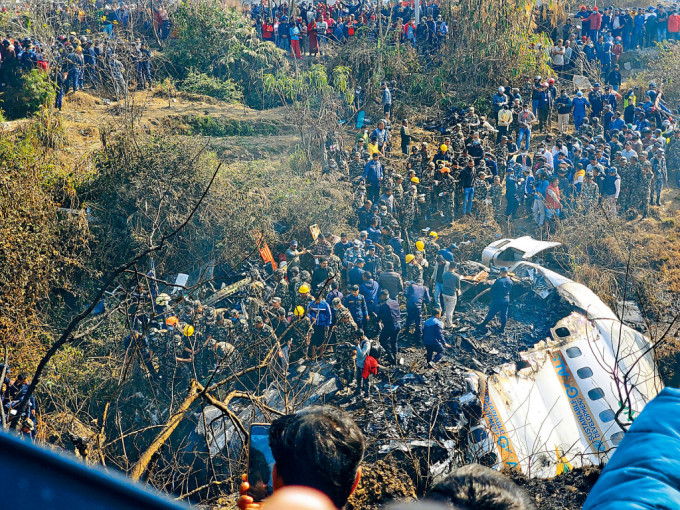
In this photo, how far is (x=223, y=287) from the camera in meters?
14.3

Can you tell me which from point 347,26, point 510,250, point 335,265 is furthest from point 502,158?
point 347,26

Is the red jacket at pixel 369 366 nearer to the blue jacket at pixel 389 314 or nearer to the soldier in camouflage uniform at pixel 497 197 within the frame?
the blue jacket at pixel 389 314

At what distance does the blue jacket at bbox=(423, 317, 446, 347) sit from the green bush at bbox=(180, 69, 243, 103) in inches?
562

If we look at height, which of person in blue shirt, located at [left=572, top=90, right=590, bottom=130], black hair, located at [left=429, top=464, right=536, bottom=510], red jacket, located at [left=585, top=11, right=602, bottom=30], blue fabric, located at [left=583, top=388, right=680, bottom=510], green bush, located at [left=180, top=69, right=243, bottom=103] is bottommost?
person in blue shirt, located at [left=572, top=90, right=590, bottom=130]

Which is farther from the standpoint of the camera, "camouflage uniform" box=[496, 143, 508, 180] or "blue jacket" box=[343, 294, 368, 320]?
"camouflage uniform" box=[496, 143, 508, 180]

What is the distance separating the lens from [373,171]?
16.1 meters

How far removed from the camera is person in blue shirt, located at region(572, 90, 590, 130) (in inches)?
753

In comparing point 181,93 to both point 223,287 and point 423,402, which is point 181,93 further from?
point 423,402

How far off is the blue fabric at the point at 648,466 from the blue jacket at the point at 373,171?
48.6 ft

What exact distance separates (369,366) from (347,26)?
16.7 m

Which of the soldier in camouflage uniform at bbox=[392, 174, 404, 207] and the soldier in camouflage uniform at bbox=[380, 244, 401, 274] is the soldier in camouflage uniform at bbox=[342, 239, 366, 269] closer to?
the soldier in camouflage uniform at bbox=[380, 244, 401, 274]

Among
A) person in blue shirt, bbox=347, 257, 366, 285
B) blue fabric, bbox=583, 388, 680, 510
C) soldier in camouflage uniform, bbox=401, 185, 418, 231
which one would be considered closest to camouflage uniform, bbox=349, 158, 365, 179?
soldier in camouflage uniform, bbox=401, 185, 418, 231

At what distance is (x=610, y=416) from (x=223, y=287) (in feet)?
26.3

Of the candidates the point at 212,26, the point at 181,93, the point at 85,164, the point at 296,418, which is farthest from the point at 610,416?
the point at 212,26
